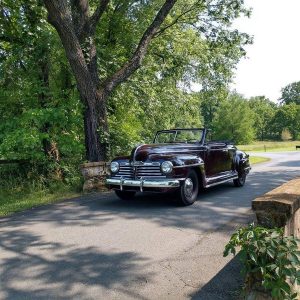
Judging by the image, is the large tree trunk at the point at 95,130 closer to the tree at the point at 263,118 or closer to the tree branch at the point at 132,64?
the tree branch at the point at 132,64

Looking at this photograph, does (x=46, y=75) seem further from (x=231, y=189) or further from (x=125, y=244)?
(x=125, y=244)

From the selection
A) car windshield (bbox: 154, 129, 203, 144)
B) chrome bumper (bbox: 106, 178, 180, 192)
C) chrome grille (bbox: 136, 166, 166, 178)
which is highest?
car windshield (bbox: 154, 129, 203, 144)

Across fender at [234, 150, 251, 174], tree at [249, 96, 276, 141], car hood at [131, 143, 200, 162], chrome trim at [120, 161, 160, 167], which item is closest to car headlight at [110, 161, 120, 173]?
chrome trim at [120, 161, 160, 167]

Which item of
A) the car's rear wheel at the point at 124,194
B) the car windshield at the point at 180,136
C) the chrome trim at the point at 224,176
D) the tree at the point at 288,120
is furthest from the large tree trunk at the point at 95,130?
the tree at the point at 288,120

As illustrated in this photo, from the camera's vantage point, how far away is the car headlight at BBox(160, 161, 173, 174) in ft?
25.6

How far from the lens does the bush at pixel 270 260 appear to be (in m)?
3.00

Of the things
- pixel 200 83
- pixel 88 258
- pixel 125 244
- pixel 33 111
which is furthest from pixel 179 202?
pixel 200 83

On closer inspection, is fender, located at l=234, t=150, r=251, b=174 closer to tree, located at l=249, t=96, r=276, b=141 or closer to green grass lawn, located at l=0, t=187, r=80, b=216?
green grass lawn, located at l=0, t=187, r=80, b=216

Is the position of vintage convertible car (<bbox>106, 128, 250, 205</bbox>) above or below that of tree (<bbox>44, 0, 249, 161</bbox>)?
below

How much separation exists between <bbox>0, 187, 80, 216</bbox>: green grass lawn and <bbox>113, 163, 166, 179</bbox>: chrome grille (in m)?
2.03

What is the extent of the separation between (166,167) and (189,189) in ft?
2.73

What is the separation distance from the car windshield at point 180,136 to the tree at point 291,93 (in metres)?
126

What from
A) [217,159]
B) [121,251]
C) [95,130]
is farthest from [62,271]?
[95,130]

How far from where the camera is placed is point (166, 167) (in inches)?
309
